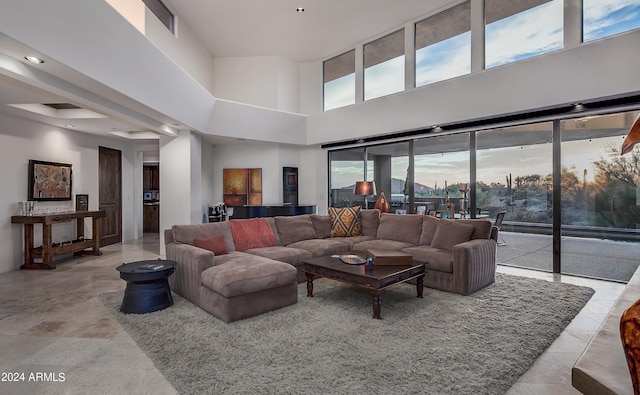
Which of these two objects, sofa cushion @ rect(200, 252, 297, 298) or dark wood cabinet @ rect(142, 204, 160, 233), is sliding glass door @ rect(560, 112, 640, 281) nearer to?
sofa cushion @ rect(200, 252, 297, 298)

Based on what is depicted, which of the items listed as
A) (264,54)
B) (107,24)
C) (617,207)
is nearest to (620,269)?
(617,207)

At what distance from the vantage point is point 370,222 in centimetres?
580

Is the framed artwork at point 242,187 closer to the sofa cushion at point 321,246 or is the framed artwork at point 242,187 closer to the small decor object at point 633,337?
the sofa cushion at point 321,246

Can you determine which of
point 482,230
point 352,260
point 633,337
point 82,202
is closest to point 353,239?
point 352,260

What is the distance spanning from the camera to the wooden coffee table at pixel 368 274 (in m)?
3.17

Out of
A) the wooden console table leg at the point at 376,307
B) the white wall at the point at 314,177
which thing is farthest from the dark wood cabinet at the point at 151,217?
the wooden console table leg at the point at 376,307

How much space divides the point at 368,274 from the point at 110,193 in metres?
7.22

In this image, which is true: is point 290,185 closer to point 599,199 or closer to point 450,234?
point 450,234

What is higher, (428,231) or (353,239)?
(428,231)

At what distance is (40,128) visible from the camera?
5902mm

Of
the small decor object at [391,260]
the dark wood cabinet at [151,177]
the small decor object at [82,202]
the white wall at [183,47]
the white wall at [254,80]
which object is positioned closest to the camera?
the small decor object at [391,260]

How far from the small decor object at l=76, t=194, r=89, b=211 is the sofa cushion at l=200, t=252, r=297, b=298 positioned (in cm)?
508

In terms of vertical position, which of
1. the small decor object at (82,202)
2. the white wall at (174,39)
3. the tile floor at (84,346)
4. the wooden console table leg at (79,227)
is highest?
the white wall at (174,39)

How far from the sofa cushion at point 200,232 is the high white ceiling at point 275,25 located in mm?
2200
